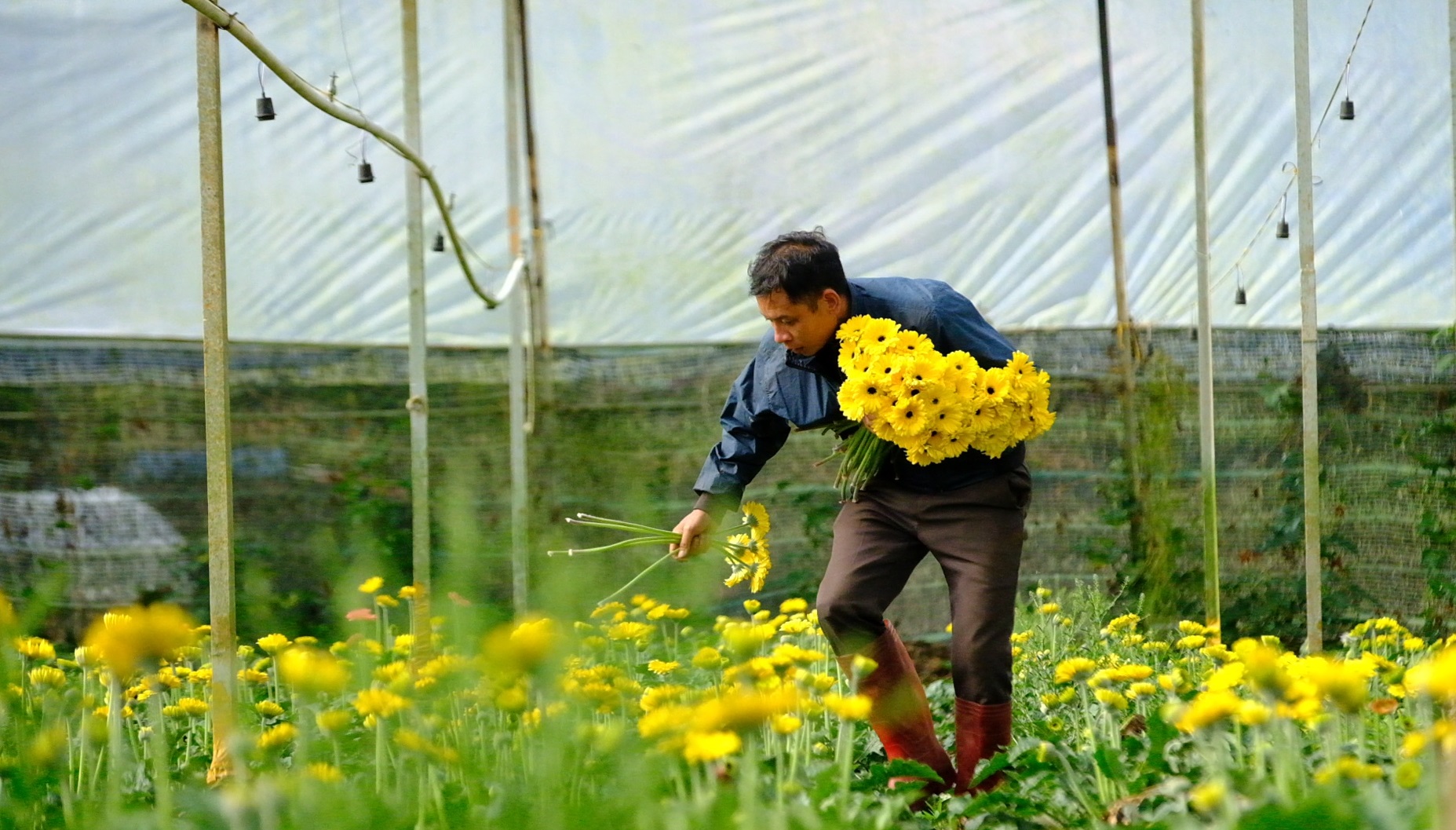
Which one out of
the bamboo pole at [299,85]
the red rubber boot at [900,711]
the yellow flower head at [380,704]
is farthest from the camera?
the red rubber boot at [900,711]

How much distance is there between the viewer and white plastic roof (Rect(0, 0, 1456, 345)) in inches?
192

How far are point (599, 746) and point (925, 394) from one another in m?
1.30

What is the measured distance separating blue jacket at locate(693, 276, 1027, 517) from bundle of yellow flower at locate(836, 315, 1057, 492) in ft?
0.37

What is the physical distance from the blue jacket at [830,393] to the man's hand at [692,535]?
5cm

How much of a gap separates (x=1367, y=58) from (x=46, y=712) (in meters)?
4.65

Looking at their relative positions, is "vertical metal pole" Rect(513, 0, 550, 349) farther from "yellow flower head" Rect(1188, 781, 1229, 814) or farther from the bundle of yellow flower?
"yellow flower head" Rect(1188, 781, 1229, 814)

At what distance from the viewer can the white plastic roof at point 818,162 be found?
16.0ft

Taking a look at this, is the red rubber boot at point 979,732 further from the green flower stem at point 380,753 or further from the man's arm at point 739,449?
the green flower stem at point 380,753

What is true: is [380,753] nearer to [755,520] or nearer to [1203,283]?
[755,520]

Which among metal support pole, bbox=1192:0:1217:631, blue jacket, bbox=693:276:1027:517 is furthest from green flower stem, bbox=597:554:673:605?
metal support pole, bbox=1192:0:1217:631

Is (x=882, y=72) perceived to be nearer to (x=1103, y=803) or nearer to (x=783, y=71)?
(x=783, y=71)

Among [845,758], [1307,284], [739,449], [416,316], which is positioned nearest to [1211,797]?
[845,758]

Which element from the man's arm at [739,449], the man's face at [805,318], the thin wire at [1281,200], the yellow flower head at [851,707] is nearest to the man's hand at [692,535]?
the man's arm at [739,449]

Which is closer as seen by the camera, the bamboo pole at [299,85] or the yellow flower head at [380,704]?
the yellow flower head at [380,704]
